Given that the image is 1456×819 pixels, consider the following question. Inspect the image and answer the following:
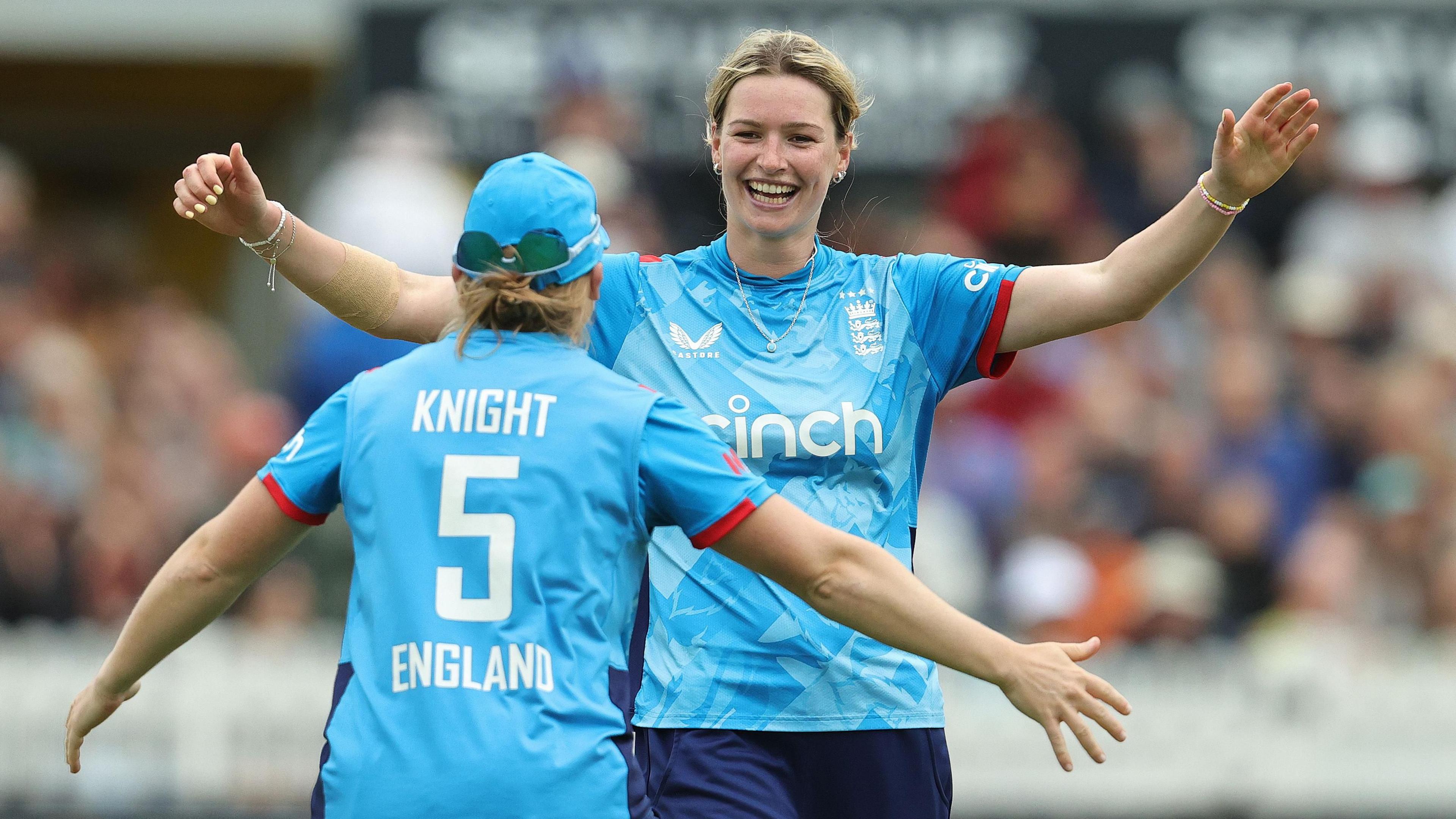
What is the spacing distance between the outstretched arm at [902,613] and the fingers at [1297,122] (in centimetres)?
138

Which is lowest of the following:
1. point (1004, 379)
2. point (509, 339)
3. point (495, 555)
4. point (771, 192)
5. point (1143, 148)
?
point (495, 555)

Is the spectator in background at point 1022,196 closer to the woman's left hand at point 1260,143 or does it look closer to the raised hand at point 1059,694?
the woman's left hand at point 1260,143

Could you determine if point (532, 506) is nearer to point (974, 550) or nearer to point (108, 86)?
point (974, 550)

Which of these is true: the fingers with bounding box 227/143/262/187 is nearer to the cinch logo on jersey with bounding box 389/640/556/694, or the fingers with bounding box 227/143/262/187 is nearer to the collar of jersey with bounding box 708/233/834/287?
the collar of jersey with bounding box 708/233/834/287

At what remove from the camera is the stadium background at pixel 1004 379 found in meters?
8.62

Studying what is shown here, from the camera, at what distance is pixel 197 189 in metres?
4.04

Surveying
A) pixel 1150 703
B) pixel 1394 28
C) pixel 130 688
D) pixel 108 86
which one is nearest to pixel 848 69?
pixel 130 688

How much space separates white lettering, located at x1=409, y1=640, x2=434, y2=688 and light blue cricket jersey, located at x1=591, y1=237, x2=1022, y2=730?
3.20 feet

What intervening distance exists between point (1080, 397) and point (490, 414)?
7.13 meters

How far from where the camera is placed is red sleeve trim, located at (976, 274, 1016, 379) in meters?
4.33

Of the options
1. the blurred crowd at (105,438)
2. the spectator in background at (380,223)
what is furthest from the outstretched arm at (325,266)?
the blurred crowd at (105,438)

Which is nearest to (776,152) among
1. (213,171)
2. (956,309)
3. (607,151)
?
(956,309)

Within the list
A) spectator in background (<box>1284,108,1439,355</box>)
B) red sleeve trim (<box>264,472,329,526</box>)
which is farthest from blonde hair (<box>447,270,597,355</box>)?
spectator in background (<box>1284,108,1439,355</box>)

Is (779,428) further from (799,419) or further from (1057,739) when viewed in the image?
(1057,739)
